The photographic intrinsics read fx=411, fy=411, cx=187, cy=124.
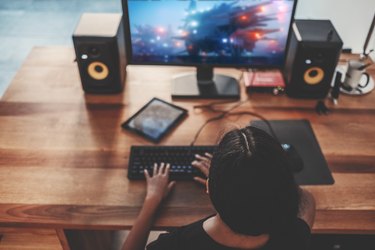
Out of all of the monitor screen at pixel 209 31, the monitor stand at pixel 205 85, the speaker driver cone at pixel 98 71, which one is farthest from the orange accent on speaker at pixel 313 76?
the speaker driver cone at pixel 98 71

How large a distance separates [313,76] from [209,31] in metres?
0.45

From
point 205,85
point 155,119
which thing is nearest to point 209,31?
point 205,85

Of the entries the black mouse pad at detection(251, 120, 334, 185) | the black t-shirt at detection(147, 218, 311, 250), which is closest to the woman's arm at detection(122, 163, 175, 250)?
the black t-shirt at detection(147, 218, 311, 250)

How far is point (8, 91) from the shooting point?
1.67 metres

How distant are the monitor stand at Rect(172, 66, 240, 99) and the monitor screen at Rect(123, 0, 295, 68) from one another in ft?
0.30

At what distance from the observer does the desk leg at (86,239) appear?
1.33 meters

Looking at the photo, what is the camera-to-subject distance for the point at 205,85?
1709mm

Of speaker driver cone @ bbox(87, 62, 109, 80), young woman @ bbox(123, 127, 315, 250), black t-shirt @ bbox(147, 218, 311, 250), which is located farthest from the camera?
speaker driver cone @ bbox(87, 62, 109, 80)

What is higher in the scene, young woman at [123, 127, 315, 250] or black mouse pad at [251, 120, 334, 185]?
young woman at [123, 127, 315, 250]

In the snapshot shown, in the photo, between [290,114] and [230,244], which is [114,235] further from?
[230,244]

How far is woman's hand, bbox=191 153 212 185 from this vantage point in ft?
4.31

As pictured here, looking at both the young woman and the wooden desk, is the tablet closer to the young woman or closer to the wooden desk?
the wooden desk

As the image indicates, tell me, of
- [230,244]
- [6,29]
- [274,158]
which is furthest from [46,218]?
[6,29]

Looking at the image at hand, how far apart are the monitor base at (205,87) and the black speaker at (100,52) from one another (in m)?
0.24
